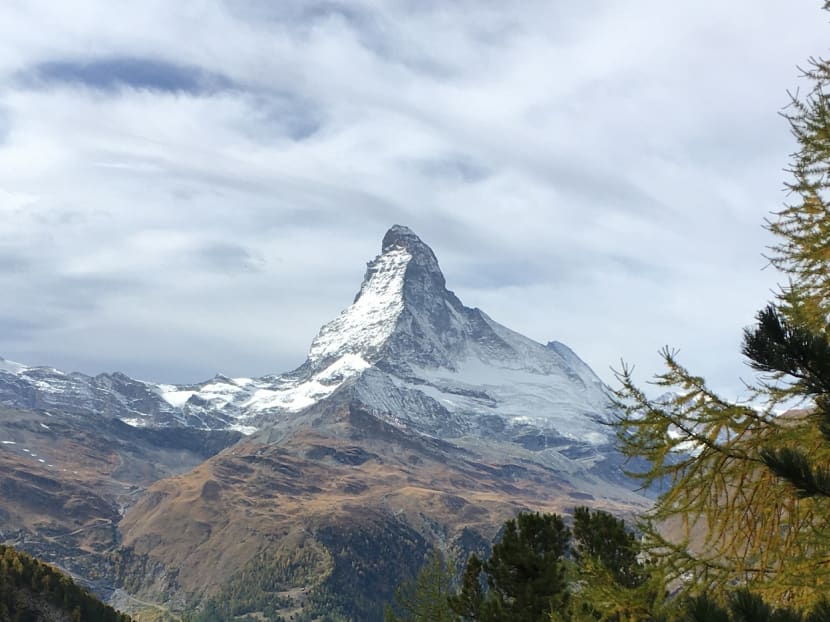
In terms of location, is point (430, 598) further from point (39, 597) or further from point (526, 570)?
point (39, 597)

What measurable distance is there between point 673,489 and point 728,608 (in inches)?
194

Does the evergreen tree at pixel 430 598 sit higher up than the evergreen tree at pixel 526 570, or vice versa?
the evergreen tree at pixel 526 570

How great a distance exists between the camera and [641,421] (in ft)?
35.8

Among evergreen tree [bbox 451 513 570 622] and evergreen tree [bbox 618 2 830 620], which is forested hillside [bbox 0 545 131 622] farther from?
evergreen tree [bbox 618 2 830 620]

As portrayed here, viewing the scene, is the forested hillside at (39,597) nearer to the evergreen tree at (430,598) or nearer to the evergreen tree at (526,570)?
the evergreen tree at (430,598)

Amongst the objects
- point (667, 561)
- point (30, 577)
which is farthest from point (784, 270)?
point (30, 577)

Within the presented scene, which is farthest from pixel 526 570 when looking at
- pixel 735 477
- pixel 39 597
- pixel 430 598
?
pixel 39 597

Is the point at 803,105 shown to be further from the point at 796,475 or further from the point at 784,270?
the point at 796,475

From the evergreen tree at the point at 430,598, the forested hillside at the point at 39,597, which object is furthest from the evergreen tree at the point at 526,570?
the forested hillside at the point at 39,597

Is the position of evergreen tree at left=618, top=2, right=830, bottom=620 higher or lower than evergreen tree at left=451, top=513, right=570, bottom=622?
higher

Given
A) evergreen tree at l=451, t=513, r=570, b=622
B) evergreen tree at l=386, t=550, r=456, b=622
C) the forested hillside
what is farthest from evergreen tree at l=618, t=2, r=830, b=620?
the forested hillside

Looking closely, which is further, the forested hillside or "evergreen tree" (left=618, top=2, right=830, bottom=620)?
the forested hillside

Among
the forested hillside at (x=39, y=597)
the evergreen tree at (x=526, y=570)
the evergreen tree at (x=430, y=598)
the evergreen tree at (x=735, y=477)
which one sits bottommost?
the forested hillside at (x=39, y=597)

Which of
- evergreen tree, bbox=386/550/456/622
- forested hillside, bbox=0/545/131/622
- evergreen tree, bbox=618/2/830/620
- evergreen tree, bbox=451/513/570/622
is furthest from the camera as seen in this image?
forested hillside, bbox=0/545/131/622
